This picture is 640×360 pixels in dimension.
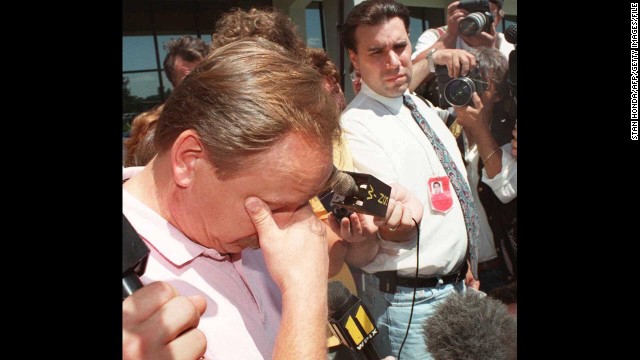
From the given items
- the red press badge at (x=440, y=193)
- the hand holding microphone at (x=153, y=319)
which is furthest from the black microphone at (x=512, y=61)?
the hand holding microphone at (x=153, y=319)

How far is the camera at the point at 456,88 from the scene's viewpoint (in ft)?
5.67

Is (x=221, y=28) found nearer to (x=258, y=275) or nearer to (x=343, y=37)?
(x=343, y=37)

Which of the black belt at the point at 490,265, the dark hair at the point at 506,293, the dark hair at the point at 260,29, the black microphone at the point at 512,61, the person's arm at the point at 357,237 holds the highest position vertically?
the dark hair at the point at 260,29

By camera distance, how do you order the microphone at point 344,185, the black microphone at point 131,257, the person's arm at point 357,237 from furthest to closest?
the person's arm at point 357,237 → the microphone at point 344,185 → the black microphone at point 131,257

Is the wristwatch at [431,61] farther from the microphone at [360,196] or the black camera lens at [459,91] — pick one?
the microphone at [360,196]

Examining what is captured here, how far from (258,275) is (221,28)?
0.68m

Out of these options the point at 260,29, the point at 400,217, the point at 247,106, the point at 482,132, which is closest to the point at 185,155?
the point at 247,106

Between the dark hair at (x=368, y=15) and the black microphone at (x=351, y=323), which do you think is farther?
the dark hair at (x=368, y=15)

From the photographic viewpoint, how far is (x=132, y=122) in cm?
138

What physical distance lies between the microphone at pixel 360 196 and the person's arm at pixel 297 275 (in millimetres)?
360

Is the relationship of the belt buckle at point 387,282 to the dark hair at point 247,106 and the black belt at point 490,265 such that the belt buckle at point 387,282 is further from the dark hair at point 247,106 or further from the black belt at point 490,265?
the dark hair at point 247,106

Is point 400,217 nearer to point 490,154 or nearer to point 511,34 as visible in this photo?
point 490,154

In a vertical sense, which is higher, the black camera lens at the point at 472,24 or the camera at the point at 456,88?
the black camera lens at the point at 472,24

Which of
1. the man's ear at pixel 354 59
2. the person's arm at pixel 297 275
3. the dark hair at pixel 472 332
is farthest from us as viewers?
the man's ear at pixel 354 59
